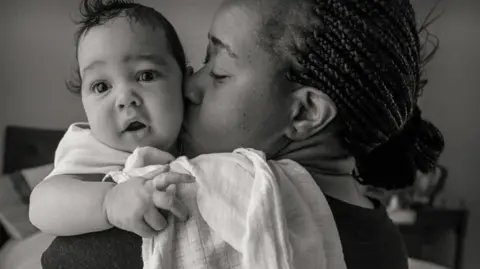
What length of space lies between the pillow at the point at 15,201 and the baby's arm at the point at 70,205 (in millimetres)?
1262

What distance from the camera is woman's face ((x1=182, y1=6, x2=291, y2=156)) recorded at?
1.91 feet

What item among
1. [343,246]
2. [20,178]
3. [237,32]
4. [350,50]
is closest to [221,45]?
[237,32]

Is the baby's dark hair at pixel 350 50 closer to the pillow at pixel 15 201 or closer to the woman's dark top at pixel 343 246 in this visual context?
the woman's dark top at pixel 343 246

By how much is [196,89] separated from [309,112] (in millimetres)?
119

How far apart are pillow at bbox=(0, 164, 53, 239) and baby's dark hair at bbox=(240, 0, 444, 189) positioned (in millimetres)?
1360

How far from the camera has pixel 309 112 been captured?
600 millimetres

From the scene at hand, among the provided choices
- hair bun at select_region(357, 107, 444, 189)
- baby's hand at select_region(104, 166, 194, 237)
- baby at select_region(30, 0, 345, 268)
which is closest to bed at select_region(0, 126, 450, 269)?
hair bun at select_region(357, 107, 444, 189)

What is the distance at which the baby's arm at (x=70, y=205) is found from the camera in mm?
522

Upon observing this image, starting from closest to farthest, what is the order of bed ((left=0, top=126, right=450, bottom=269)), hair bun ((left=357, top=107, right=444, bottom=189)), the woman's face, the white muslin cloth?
the white muslin cloth → the woman's face → hair bun ((left=357, top=107, right=444, bottom=189)) → bed ((left=0, top=126, right=450, bottom=269))

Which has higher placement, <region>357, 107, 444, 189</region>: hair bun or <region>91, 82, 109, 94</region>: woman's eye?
<region>91, 82, 109, 94</region>: woman's eye

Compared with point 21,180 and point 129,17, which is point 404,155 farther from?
point 21,180

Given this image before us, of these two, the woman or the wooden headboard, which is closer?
the woman

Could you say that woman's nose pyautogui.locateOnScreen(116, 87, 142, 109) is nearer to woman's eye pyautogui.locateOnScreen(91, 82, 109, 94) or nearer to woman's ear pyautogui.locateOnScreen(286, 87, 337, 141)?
woman's eye pyautogui.locateOnScreen(91, 82, 109, 94)

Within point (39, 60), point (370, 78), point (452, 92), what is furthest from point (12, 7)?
point (452, 92)
